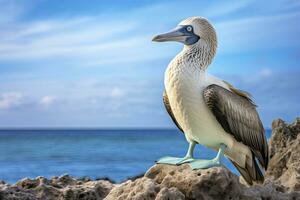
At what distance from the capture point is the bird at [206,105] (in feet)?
23.5

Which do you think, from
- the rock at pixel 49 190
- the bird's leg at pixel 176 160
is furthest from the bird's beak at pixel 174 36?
the rock at pixel 49 190

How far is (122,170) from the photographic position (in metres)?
42.9

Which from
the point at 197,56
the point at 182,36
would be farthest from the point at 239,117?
the point at 182,36

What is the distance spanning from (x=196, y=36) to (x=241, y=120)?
1.11 metres

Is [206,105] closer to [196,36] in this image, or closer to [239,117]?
[239,117]

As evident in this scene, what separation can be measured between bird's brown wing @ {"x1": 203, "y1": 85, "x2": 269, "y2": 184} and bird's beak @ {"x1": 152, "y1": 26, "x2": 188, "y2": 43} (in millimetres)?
659

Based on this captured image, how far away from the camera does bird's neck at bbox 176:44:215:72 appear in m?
7.28

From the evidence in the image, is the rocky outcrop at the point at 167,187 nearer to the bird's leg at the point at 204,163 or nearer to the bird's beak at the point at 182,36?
the bird's leg at the point at 204,163

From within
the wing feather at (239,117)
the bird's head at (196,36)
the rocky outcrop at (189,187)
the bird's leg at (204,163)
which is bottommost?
the rocky outcrop at (189,187)

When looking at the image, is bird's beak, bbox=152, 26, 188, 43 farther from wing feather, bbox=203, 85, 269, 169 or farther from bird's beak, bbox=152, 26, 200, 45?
wing feather, bbox=203, 85, 269, 169

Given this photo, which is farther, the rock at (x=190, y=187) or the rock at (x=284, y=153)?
the rock at (x=284, y=153)

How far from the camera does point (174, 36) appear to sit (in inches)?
291

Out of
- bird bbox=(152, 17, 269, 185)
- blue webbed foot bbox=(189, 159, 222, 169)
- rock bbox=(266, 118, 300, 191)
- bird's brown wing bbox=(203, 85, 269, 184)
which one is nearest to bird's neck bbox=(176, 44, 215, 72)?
bird bbox=(152, 17, 269, 185)

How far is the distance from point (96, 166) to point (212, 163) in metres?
40.0
